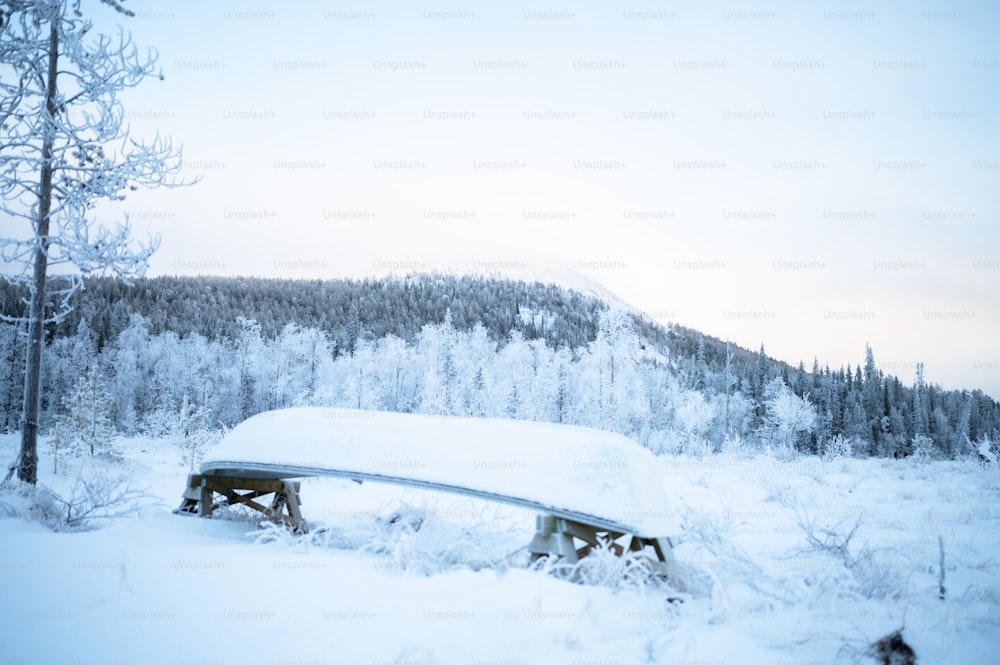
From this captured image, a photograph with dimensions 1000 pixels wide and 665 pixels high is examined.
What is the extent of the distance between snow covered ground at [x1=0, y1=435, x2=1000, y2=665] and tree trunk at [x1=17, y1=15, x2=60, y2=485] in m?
2.26

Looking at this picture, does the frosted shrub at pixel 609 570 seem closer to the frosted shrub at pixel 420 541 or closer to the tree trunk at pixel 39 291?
the frosted shrub at pixel 420 541

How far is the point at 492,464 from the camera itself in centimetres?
579

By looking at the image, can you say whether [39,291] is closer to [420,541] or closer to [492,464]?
[420,541]

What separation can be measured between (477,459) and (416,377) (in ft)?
195

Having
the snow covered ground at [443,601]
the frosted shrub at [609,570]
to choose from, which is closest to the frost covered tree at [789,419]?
the snow covered ground at [443,601]

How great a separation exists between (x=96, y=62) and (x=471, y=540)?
32.1ft

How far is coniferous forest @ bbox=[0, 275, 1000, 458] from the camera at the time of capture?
153ft

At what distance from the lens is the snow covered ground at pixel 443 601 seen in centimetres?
339

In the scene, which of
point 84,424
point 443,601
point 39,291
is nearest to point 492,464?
point 443,601

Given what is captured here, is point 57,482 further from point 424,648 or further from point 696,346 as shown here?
point 696,346

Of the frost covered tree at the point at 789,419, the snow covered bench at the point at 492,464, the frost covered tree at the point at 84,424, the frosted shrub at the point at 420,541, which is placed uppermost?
the snow covered bench at the point at 492,464

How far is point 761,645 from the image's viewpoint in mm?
3621

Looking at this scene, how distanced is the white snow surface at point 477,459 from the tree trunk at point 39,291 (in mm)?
3285

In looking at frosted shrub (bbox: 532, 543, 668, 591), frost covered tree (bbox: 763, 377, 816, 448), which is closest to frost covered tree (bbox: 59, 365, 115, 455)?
frosted shrub (bbox: 532, 543, 668, 591)
